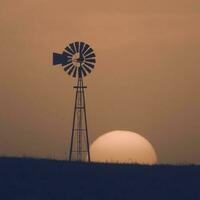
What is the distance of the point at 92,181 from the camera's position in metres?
15.1

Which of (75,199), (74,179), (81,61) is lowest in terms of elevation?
(75,199)

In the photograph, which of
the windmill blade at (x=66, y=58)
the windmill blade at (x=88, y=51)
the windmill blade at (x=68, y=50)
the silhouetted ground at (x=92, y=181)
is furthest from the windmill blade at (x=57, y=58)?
the silhouetted ground at (x=92, y=181)

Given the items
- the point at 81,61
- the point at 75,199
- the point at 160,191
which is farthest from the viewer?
the point at 81,61

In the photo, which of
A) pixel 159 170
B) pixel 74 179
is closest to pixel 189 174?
pixel 159 170

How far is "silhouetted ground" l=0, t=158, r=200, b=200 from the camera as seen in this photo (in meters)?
13.9

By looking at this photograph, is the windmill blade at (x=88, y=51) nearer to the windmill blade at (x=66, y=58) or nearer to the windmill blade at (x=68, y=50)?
the windmill blade at (x=68, y=50)

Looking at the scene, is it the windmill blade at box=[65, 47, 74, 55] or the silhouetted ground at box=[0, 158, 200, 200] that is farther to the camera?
the windmill blade at box=[65, 47, 74, 55]

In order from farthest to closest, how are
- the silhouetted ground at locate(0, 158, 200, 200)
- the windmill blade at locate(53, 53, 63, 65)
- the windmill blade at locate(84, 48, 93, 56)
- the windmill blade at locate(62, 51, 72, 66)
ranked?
the windmill blade at locate(84, 48, 93, 56), the windmill blade at locate(62, 51, 72, 66), the windmill blade at locate(53, 53, 63, 65), the silhouetted ground at locate(0, 158, 200, 200)

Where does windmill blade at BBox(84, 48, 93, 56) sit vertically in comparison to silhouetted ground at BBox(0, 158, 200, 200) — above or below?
above

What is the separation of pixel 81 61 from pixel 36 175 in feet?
61.9

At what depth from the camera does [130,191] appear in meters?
14.3

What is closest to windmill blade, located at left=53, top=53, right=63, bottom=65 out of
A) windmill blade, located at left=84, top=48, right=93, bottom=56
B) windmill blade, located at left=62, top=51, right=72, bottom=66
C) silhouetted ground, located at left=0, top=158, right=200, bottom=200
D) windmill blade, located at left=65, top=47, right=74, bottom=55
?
windmill blade, located at left=62, top=51, right=72, bottom=66

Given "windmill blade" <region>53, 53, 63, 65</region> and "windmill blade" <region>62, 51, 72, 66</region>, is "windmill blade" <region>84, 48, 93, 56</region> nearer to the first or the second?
"windmill blade" <region>62, 51, 72, 66</region>

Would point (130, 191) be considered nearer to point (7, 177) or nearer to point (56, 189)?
point (56, 189)
